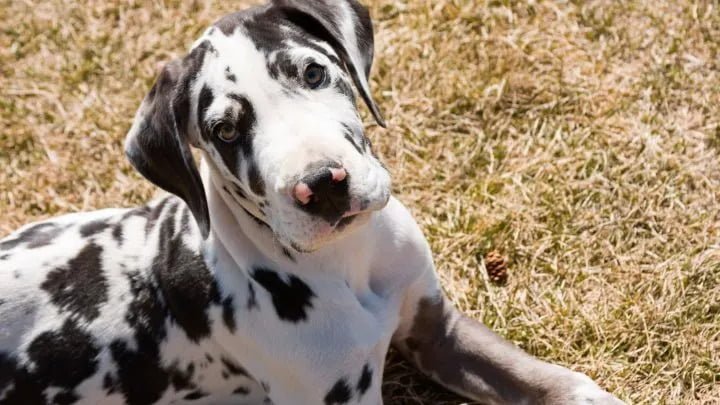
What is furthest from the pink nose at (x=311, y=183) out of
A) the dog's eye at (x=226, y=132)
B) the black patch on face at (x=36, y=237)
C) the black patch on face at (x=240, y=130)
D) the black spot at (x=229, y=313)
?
the black patch on face at (x=36, y=237)

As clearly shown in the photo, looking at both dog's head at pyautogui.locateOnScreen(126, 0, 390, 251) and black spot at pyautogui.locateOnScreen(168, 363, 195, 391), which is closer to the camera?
dog's head at pyautogui.locateOnScreen(126, 0, 390, 251)

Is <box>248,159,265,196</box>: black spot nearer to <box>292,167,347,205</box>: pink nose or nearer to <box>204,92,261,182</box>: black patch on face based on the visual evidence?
<box>204,92,261,182</box>: black patch on face

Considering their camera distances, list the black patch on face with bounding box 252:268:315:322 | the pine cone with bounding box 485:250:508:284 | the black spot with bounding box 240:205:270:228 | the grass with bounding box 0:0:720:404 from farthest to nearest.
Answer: the pine cone with bounding box 485:250:508:284
the grass with bounding box 0:0:720:404
the black patch on face with bounding box 252:268:315:322
the black spot with bounding box 240:205:270:228

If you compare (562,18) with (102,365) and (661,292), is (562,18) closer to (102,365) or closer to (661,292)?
(661,292)

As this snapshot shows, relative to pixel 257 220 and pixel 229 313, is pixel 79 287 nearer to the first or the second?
pixel 229 313

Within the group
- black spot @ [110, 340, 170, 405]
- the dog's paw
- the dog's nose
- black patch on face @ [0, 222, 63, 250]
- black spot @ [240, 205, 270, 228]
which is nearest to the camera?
the dog's nose

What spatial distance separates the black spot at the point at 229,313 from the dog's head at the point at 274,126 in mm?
413

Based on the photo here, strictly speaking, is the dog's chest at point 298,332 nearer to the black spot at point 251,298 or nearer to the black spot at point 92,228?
the black spot at point 251,298

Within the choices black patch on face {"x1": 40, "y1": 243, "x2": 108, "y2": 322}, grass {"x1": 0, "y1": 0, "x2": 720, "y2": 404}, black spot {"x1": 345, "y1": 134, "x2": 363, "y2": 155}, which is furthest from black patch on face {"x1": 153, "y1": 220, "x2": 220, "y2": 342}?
grass {"x1": 0, "y1": 0, "x2": 720, "y2": 404}

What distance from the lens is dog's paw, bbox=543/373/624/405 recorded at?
16.9 ft

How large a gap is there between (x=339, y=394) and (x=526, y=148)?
8.52 feet

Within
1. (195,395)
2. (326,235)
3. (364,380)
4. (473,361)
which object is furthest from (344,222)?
(473,361)

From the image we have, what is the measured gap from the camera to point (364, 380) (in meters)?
4.97

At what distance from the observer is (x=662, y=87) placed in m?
6.92
